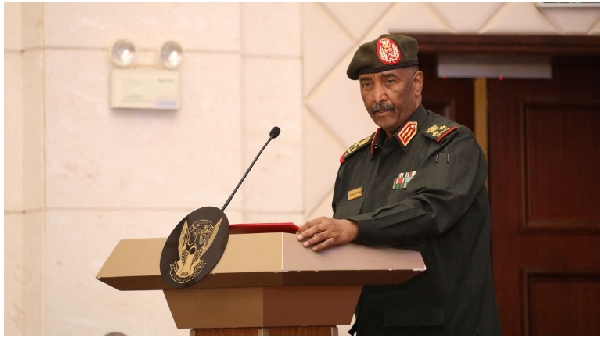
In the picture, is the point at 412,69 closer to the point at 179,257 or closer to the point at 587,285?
the point at 179,257

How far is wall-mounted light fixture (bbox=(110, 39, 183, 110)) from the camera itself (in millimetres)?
3258

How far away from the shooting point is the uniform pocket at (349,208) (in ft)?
7.07

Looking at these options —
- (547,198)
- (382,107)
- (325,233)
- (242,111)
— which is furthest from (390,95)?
(547,198)

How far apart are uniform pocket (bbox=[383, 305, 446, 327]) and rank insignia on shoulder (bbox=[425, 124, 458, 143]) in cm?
38

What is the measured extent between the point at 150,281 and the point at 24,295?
179 centimetres

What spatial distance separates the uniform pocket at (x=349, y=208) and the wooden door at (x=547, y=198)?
5.44 ft

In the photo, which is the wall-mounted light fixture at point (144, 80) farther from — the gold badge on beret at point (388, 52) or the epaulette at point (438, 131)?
the epaulette at point (438, 131)

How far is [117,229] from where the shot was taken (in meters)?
3.25

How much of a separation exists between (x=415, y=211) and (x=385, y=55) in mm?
545

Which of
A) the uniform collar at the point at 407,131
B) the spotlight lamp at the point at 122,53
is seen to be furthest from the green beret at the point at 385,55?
the spotlight lamp at the point at 122,53

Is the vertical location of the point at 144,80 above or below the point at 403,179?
above

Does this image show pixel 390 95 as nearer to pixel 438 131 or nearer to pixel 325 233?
pixel 438 131

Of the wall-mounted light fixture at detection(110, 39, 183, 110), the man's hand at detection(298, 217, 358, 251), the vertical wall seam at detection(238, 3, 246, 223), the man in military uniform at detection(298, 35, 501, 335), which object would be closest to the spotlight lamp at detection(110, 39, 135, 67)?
the wall-mounted light fixture at detection(110, 39, 183, 110)

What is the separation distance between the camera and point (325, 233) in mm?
1583
